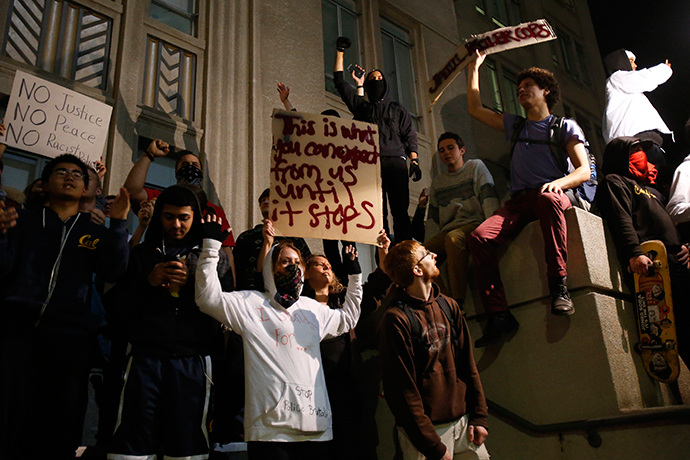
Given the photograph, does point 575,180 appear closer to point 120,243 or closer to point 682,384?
point 682,384

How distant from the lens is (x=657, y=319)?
154 inches

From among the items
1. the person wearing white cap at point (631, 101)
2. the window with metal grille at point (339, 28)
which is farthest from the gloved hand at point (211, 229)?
the window with metal grille at point (339, 28)

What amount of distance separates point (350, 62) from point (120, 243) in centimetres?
718

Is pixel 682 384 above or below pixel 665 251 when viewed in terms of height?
below

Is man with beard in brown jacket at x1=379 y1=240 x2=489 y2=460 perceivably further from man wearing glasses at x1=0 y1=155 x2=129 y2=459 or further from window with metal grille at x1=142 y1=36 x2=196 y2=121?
window with metal grille at x1=142 y1=36 x2=196 y2=121

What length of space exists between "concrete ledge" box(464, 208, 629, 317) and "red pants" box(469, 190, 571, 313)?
90mm

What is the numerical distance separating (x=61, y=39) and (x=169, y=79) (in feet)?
4.08

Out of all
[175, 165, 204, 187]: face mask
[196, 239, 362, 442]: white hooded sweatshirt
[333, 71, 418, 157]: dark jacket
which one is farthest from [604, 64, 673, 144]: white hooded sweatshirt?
[196, 239, 362, 442]: white hooded sweatshirt

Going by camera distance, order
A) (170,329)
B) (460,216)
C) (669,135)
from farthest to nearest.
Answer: (669,135)
(460,216)
(170,329)

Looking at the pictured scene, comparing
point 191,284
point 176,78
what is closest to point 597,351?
point 191,284

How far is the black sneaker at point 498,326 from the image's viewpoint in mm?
4078

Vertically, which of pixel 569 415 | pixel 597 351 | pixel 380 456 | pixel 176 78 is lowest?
pixel 380 456

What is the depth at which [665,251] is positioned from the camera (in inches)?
159

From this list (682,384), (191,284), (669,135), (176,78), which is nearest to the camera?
(191,284)
